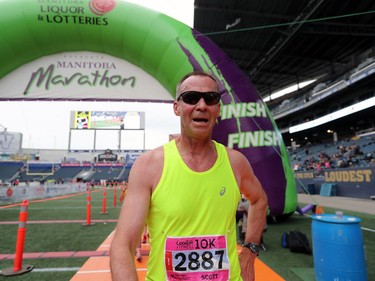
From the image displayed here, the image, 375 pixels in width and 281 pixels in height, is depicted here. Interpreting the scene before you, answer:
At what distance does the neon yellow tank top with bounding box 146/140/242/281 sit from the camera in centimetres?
137

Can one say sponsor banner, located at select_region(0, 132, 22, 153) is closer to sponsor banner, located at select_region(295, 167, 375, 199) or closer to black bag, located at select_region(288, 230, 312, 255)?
sponsor banner, located at select_region(295, 167, 375, 199)

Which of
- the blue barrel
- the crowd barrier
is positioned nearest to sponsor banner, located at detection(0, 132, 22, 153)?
the crowd barrier

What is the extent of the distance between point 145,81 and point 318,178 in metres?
16.1

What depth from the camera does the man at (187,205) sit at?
1.35 metres

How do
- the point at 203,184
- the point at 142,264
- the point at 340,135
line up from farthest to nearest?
the point at 340,135 → the point at 142,264 → the point at 203,184

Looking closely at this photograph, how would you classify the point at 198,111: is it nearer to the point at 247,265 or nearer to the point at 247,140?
the point at 247,265

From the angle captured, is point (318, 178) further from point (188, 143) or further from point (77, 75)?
point (188, 143)

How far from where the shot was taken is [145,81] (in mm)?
8375

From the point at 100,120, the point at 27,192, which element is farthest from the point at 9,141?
the point at 27,192

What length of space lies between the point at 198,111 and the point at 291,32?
65.3 feet

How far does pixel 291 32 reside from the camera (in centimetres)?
1853

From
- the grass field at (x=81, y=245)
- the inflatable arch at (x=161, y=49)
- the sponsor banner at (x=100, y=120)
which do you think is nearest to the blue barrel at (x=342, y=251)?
the grass field at (x=81, y=245)

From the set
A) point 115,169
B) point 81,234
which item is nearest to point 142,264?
point 81,234

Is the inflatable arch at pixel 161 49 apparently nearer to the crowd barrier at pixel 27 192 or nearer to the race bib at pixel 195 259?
the race bib at pixel 195 259
